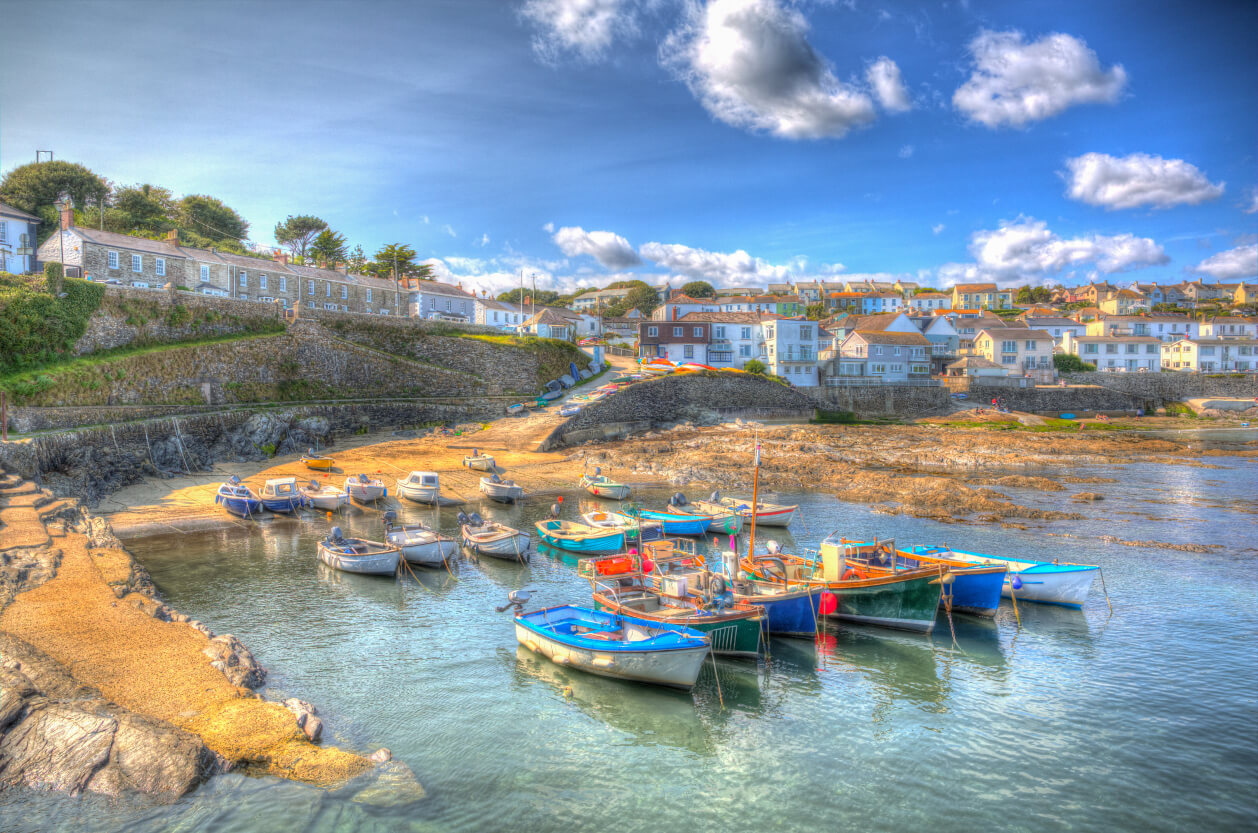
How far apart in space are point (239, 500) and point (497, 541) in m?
12.9

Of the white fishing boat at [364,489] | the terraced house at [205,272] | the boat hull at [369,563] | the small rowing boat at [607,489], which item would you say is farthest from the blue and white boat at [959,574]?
the terraced house at [205,272]

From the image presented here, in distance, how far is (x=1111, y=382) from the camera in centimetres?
7812

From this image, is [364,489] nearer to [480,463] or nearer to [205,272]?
[480,463]

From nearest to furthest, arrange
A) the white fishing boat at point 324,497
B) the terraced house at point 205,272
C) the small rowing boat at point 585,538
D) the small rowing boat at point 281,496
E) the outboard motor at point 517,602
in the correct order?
the outboard motor at point 517,602
the small rowing boat at point 585,538
the small rowing boat at point 281,496
the white fishing boat at point 324,497
the terraced house at point 205,272

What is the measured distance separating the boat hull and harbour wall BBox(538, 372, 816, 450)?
81.6 feet

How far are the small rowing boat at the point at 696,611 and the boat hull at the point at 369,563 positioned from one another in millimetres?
7820

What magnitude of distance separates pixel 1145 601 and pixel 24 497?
1361 inches

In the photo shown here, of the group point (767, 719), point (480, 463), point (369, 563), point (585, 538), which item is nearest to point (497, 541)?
point (585, 538)

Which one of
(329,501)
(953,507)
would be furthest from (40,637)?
(953,507)

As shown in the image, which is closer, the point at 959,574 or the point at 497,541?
the point at 959,574

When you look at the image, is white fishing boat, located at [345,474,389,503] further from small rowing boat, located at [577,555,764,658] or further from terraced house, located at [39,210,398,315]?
terraced house, located at [39,210,398,315]

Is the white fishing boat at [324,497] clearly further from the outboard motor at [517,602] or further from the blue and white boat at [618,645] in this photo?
the blue and white boat at [618,645]

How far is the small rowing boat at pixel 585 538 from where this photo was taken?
24.4 m

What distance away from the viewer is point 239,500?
1135 inches
